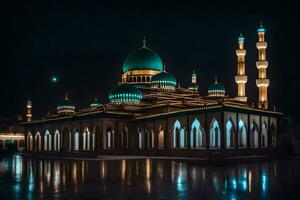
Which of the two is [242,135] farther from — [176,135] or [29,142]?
[29,142]

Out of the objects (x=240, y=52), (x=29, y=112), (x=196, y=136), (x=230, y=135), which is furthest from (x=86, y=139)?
(x=29, y=112)

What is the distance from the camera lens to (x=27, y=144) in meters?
67.2

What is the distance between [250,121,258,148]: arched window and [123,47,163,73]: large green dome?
53.1 feet

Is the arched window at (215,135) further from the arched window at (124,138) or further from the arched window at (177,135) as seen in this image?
the arched window at (124,138)

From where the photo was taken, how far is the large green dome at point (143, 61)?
57.8m

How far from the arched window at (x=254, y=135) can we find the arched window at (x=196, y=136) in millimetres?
Result: 5358

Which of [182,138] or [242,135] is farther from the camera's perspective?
[182,138]

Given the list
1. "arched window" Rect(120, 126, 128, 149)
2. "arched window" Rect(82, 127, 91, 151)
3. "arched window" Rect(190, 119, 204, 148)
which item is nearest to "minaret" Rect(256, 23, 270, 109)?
"arched window" Rect(190, 119, 204, 148)

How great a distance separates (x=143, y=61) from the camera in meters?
57.7

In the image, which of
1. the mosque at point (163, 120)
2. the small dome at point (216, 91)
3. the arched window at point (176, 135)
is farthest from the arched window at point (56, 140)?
the small dome at point (216, 91)

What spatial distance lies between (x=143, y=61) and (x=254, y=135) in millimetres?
17636

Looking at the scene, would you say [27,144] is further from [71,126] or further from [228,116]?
[228,116]

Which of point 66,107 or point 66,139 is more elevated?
point 66,107

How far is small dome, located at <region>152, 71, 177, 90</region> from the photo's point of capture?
55.5 metres
